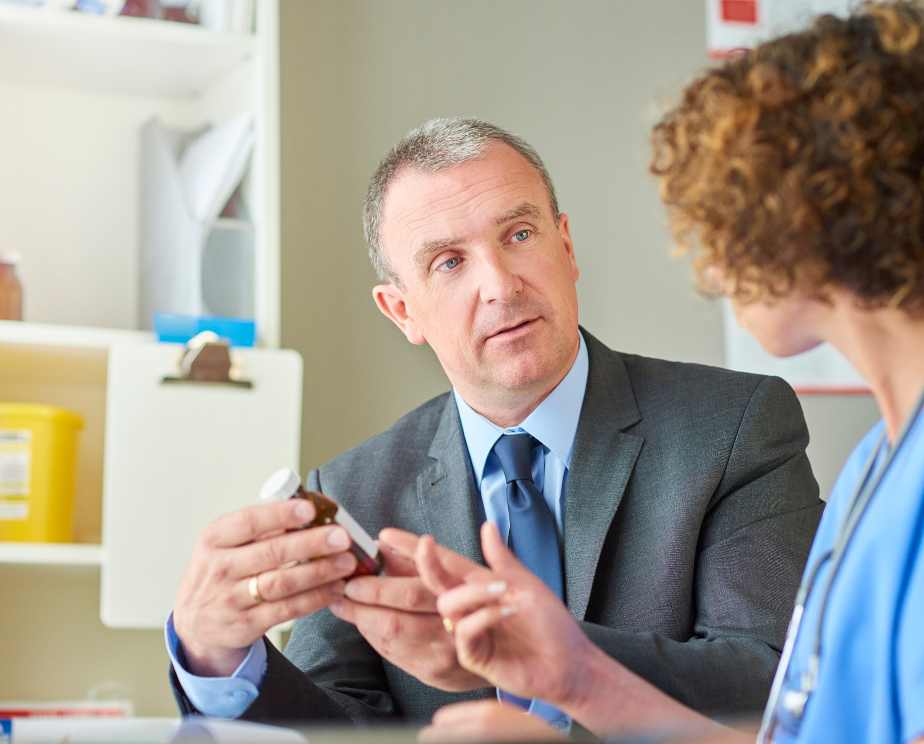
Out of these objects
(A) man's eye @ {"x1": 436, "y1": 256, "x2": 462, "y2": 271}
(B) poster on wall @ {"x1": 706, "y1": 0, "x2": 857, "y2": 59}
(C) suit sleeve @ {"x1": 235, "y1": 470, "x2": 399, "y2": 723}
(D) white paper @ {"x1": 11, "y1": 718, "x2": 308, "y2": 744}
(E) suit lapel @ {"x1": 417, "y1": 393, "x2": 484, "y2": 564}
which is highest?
(B) poster on wall @ {"x1": 706, "y1": 0, "x2": 857, "y2": 59}

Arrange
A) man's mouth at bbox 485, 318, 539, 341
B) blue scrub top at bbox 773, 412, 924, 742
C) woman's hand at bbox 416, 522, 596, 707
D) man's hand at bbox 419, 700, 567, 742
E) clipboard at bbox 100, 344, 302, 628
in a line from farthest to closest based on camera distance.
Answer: clipboard at bbox 100, 344, 302, 628
man's mouth at bbox 485, 318, 539, 341
woman's hand at bbox 416, 522, 596, 707
blue scrub top at bbox 773, 412, 924, 742
man's hand at bbox 419, 700, 567, 742

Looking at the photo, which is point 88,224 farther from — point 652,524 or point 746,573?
point 746,573

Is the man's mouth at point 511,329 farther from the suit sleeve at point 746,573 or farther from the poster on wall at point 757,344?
the poster on wall at point 757,344

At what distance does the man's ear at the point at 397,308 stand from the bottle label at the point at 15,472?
0.63 metres

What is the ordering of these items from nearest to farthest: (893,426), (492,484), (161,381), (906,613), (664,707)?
(906,613)
(893,426)
(664,707)
(492,484)
(161,381)

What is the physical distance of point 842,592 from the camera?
90cm

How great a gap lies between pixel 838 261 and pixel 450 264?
2.90 ft

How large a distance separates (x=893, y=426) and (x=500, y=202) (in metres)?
0.83

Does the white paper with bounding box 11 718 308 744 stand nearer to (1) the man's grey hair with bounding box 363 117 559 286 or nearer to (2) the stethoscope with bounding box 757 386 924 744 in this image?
(2) the stethoscope with bounding box 757 386 924 744

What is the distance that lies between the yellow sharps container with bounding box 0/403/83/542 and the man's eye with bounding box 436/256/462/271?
0.75 meters

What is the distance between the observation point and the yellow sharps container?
2.01 meters

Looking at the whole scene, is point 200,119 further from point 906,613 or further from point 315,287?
point 906,613

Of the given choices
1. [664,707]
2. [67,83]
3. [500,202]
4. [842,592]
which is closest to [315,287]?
[67,83]

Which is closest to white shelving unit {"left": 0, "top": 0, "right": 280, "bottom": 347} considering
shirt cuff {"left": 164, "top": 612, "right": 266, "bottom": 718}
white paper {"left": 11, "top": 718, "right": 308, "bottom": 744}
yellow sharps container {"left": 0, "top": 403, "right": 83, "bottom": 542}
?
yellow sharps container {"left": 0, "top": 403, "right": 83, "bottom": 542}
